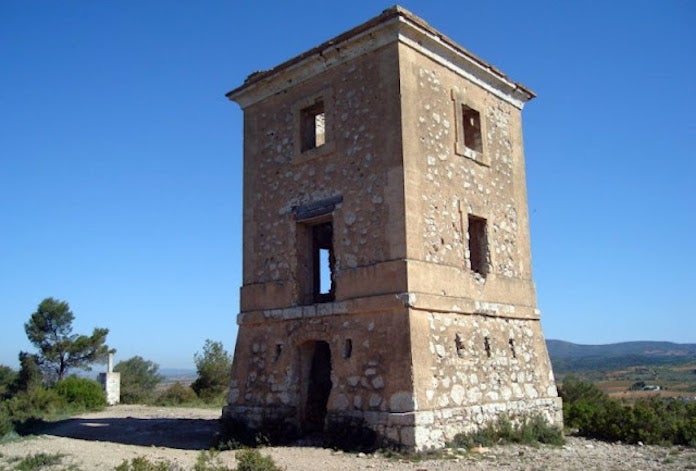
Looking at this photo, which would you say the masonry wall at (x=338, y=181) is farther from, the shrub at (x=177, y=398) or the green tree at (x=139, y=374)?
the green tree at (x=139, y=374)

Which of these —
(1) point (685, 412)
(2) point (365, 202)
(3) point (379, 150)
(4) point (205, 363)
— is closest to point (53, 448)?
(2) point (365, 202)

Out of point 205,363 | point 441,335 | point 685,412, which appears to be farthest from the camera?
point 205,363

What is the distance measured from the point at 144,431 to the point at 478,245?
26.2 ft

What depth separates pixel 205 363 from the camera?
84.5ft

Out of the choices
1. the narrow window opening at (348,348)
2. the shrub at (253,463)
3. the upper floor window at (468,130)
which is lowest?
the shrub at (253,463)

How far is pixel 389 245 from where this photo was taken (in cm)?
1055

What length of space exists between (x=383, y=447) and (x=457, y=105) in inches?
245

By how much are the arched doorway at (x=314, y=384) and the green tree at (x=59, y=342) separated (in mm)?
24286

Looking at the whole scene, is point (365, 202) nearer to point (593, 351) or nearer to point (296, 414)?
point (296, 414)

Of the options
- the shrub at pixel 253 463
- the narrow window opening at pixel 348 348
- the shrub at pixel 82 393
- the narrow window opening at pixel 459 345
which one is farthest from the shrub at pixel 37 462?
the shrub at pixel 82 393

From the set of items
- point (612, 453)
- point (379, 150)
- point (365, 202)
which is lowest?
point (612, 453)

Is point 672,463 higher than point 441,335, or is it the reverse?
point 441,335

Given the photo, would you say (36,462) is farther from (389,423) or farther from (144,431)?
(389,423)

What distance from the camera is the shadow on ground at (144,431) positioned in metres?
12.2
